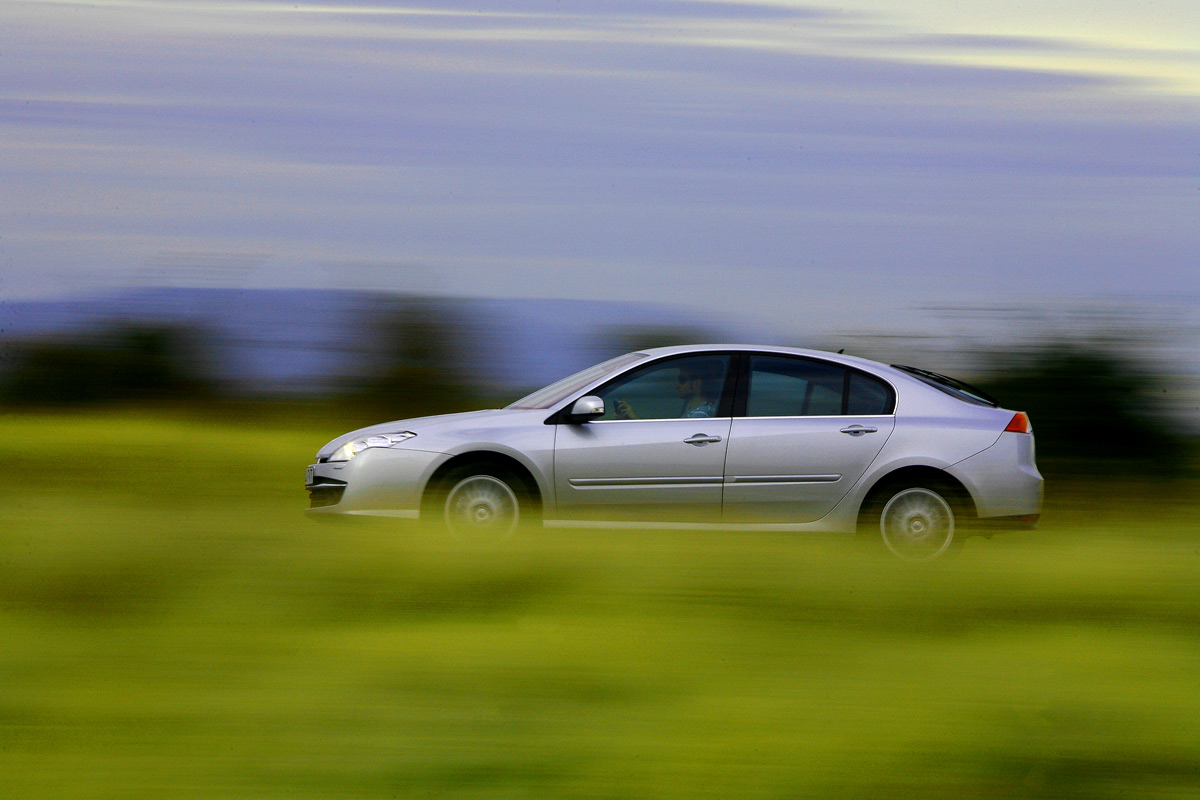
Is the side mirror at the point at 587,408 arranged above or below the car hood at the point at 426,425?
above

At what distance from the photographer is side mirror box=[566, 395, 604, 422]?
24.3ft

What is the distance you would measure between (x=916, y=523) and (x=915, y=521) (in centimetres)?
1

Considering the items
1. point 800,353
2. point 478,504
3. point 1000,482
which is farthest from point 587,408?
point 1000,482

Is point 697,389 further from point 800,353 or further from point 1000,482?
point 1000,482

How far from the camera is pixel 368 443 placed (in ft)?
24.9

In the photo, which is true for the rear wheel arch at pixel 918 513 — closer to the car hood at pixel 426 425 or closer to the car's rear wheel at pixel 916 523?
the car's rear wheel at pixel 916 523

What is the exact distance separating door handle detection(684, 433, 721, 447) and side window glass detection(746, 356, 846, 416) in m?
0.30

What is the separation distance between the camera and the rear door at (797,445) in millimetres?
7430

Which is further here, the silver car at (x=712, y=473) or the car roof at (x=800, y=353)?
the car roof at (x=800, y=353)

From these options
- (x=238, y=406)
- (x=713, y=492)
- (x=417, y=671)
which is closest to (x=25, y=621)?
(x=417, y=671)

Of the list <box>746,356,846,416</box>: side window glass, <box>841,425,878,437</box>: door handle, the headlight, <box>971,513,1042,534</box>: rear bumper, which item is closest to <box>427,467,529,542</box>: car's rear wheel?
the headlight

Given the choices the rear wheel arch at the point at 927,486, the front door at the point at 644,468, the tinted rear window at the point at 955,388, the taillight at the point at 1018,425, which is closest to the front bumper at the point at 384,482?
the front door at the point at 644,468

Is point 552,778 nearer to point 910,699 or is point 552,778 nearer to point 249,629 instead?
point 910,699

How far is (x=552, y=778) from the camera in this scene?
3893 mm
